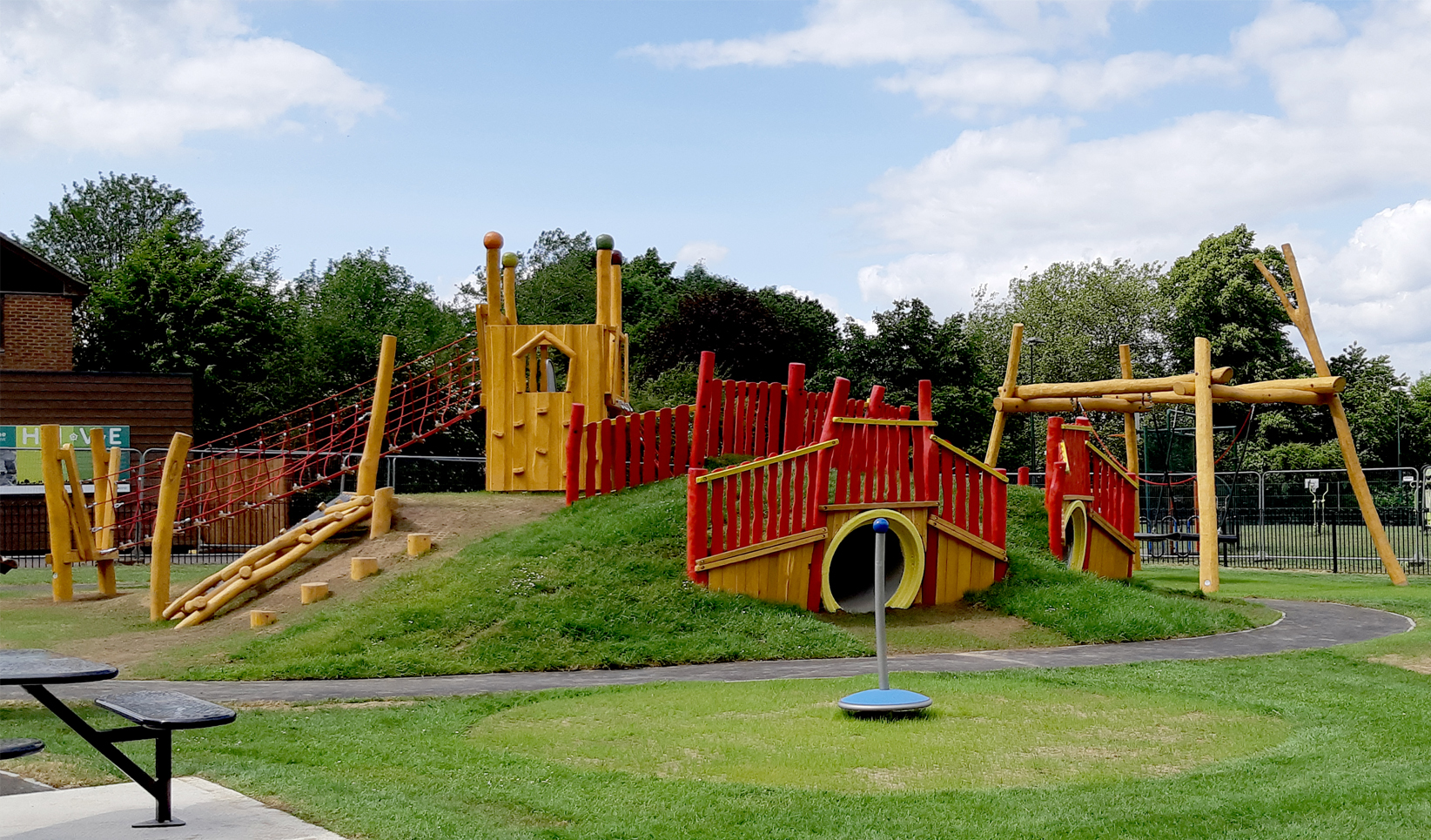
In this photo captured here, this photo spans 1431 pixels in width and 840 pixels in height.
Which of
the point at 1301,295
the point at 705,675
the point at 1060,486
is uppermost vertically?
the point at 1301,295

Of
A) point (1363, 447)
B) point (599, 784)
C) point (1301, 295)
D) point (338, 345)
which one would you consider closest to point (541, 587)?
point (599, 784)

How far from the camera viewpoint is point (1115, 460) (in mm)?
21406

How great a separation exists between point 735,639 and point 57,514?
10.9 metres

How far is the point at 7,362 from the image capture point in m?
38.1

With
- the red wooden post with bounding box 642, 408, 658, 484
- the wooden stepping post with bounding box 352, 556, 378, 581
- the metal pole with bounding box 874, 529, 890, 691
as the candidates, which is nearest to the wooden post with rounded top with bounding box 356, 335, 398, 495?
the wooden stepping post with bounding box 352, 556, 378, 581

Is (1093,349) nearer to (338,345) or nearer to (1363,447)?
(1363,447)

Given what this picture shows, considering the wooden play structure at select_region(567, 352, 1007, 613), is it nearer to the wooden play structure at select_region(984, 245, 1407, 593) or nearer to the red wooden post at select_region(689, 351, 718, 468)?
the red wooden post at select_region(689, 351, 718, 468)

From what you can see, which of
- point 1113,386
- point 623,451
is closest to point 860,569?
point 623,451

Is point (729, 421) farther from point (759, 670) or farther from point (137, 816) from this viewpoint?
point (137, 816)

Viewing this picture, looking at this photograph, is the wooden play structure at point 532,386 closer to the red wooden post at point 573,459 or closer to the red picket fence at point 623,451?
the red picket fence at point 623,451

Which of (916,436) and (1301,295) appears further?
(1301,295)

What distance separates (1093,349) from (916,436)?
5047 centimetres

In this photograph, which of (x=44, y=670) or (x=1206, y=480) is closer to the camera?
(x=44, y=670)

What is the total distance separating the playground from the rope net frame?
384 millimetres
